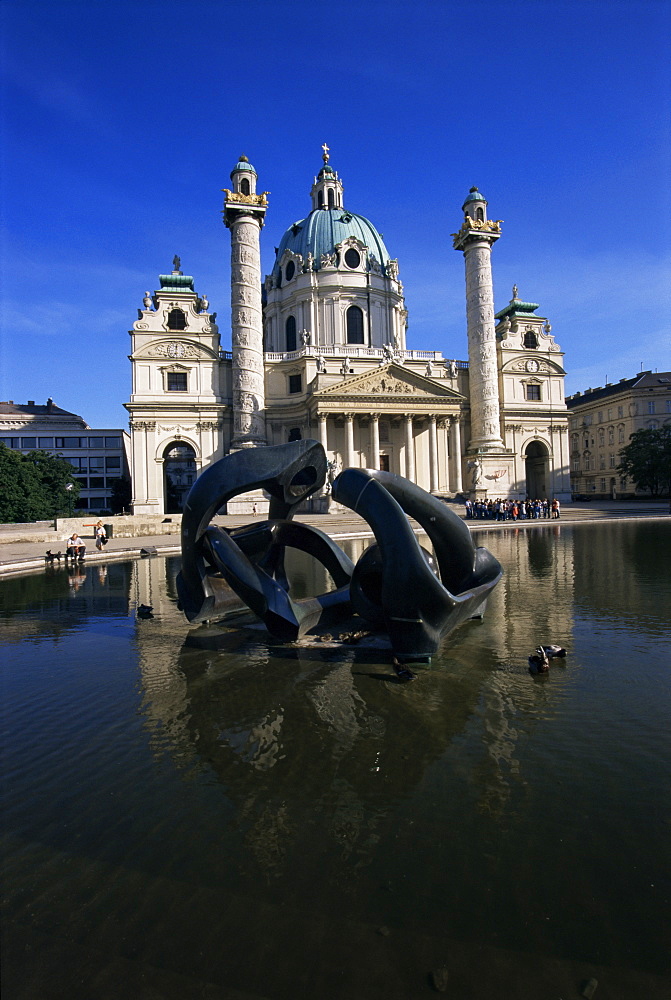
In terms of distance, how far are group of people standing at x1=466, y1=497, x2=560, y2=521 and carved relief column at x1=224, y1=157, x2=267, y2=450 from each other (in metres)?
17.7

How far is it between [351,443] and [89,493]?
39.9 m

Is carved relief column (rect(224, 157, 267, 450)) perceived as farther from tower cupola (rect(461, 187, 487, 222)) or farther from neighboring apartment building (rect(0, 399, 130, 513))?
neighboring apartment building (rect(0, 399, 130, 513))

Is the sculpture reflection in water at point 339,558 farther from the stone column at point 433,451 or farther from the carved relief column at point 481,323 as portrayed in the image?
the carved relief column at point 481,323

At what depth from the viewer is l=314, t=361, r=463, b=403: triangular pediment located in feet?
144

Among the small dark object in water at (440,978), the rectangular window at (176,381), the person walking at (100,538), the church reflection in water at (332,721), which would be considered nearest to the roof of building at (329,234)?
the rectangular window at (176,381)

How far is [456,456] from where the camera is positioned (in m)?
47.7

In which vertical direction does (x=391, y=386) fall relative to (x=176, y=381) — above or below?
below

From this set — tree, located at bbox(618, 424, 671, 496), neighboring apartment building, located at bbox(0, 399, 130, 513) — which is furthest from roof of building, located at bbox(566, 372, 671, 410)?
neighboring apartment building, located at bbox(0, 399, 130, 513)

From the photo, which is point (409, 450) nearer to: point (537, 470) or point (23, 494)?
point (537, 470)

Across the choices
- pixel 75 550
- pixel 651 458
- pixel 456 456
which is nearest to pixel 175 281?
pixel 456 456

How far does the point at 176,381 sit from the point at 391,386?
18144 mm

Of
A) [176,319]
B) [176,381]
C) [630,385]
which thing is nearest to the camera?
[176,381]

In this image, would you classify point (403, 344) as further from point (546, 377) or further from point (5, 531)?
point (5, 531)

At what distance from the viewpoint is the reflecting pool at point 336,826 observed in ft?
8.04
